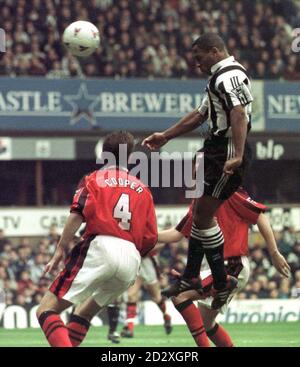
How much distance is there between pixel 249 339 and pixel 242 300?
6.20m

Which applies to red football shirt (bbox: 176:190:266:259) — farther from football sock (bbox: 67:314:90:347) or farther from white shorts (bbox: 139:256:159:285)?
white shorts (bbox: 139:256:159:285)

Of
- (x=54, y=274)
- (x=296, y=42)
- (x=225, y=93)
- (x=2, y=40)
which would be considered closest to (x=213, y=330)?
(x=225, y=93)

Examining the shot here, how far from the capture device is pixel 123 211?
31.7ft

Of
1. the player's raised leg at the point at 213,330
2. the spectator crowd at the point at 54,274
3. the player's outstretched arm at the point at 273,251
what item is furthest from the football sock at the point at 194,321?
the spectator crowd at the point at 54,274

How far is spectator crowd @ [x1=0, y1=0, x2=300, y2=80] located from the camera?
24.1 metres

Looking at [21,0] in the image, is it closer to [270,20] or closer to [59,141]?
[59,141]

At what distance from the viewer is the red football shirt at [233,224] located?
11172mm

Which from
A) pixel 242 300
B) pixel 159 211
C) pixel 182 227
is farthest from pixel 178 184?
pixel 182 227

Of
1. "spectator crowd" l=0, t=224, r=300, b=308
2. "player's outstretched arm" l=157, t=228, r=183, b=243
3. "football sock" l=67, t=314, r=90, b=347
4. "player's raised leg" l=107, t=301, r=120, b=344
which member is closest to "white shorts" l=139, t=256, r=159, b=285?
"player's raised leg" l=107, t=301, r=120, b=344

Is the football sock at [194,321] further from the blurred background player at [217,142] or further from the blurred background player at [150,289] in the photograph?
the blurred background player at [150,289]

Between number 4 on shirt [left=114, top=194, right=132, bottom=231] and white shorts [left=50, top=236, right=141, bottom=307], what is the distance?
14 cm

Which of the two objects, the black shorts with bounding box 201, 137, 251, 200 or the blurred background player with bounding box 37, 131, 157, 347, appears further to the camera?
the black shorts with bounding box 201, 137, 251, 200

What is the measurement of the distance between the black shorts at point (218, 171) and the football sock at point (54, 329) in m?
1.65

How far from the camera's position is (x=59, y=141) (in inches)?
950
